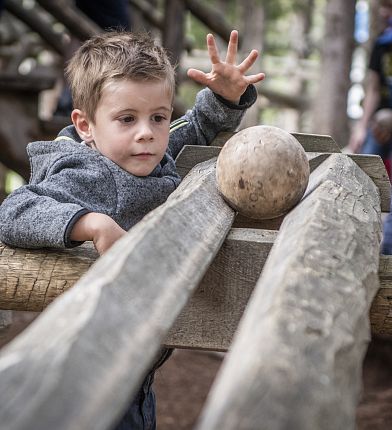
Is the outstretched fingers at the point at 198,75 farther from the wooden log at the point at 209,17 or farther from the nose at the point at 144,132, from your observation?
the wooden log at the point at 209,17

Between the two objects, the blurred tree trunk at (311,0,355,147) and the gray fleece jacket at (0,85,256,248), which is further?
the blurred tree trunk at (311,0,355,147)

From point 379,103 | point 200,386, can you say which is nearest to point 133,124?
point 200,386

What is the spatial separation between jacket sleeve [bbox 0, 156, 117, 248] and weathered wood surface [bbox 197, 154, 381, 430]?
0.60 metres

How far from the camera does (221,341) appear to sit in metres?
1.97

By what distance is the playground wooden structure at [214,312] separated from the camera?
939mm

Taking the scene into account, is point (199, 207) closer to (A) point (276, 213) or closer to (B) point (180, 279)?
(A) point (276, 213)

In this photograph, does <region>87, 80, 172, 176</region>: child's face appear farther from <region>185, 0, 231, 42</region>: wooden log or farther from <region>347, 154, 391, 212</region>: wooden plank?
<region>185, 0, 231, 42</region>: wooden log

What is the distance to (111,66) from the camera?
7.86 feet

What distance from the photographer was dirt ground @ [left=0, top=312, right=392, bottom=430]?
485 cm

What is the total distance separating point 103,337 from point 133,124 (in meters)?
1.40

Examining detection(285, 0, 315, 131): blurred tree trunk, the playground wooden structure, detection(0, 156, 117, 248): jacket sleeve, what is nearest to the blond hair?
detection(0, 156, 117, 248): jacket sleeve

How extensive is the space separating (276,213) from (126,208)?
50 cm

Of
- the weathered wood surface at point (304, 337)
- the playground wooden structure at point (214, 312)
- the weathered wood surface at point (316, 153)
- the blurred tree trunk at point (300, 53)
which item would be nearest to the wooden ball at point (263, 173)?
the playground wooden structure at point (214, 312)

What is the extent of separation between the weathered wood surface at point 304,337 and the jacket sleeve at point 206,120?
3.89ft
